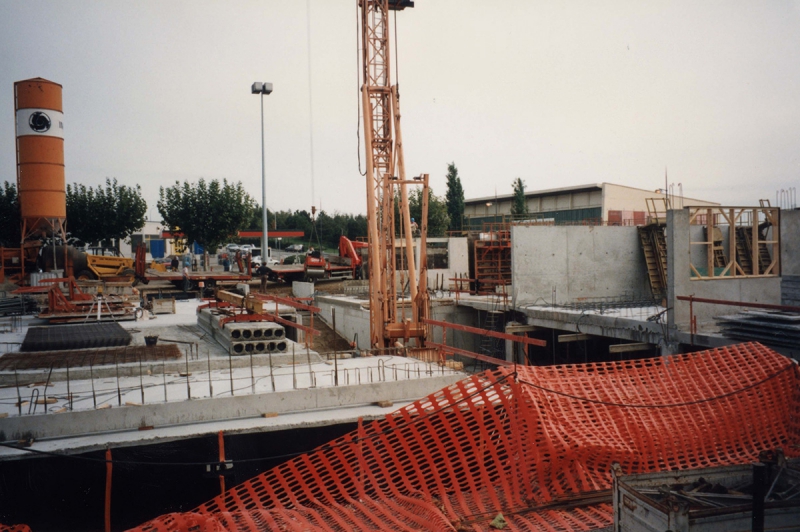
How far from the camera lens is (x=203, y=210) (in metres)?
38.8

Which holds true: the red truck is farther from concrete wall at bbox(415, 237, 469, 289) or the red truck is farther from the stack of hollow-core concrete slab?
the stack of hollow-core concrete slab

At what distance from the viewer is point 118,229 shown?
39938mm

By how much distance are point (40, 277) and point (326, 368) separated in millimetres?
18894

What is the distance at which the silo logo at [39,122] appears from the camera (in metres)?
27.1

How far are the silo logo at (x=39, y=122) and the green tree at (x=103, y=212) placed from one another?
12054mm

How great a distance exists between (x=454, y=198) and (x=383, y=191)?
37.8 m

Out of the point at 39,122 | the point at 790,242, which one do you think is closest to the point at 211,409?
the point at 790,242

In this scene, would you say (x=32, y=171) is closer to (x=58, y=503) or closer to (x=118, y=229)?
(x=118, y=229)

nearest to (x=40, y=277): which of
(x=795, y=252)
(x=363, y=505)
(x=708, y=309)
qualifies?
(x=363, y=505)

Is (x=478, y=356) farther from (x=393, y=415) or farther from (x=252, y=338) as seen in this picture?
(x=252, y=338)

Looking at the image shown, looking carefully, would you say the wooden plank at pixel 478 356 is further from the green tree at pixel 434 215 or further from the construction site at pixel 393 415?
the green tree at pixel 434 215

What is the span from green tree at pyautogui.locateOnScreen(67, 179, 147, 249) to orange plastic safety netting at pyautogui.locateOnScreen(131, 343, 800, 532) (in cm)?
3463

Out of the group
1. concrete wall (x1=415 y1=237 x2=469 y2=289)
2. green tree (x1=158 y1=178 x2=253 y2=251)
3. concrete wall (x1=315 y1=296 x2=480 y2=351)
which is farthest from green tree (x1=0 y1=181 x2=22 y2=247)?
concrete wall (x1=415 y1=237 x2=469 y2=289)

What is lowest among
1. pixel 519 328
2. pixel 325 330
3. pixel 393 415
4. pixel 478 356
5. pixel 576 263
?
pixel 325 330
